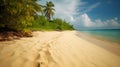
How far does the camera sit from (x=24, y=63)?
288 cm

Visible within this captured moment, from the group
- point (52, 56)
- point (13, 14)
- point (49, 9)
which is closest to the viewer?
point (52, 56)

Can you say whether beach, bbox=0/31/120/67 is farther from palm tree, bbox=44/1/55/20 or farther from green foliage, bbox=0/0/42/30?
palm tree, bbox=44/1/55/20

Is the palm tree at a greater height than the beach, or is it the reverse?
the palm tree

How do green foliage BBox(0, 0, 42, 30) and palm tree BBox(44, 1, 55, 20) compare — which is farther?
palm tree BBox(44, 1, 55, 20)

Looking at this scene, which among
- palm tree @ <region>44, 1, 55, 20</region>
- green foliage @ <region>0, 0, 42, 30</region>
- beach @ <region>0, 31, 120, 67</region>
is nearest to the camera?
beach @ <region>0, 31, 120, 67</region>

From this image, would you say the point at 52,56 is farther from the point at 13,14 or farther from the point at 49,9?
the point at 49,9

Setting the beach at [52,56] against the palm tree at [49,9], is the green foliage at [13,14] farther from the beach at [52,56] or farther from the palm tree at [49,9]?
the palm tree at [49,9]

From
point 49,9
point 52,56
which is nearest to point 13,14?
point 52,56

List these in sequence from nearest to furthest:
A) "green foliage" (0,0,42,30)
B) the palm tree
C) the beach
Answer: the beach
"green foliage" (0,0,42,30)
the palm tree

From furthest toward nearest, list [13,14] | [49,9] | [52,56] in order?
[49,9], [13,14], [52,56]

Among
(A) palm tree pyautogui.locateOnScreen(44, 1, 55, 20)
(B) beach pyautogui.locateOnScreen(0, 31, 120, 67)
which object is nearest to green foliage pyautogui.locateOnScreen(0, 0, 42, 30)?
(B) beach pyautogui.locateOnScreen(0, 31, 120, 67)

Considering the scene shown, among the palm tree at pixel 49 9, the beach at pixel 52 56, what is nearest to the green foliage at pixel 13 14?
the beach at pixel 52 56

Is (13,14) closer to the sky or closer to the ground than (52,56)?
closer to the sky

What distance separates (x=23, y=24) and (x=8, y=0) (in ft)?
6.36
